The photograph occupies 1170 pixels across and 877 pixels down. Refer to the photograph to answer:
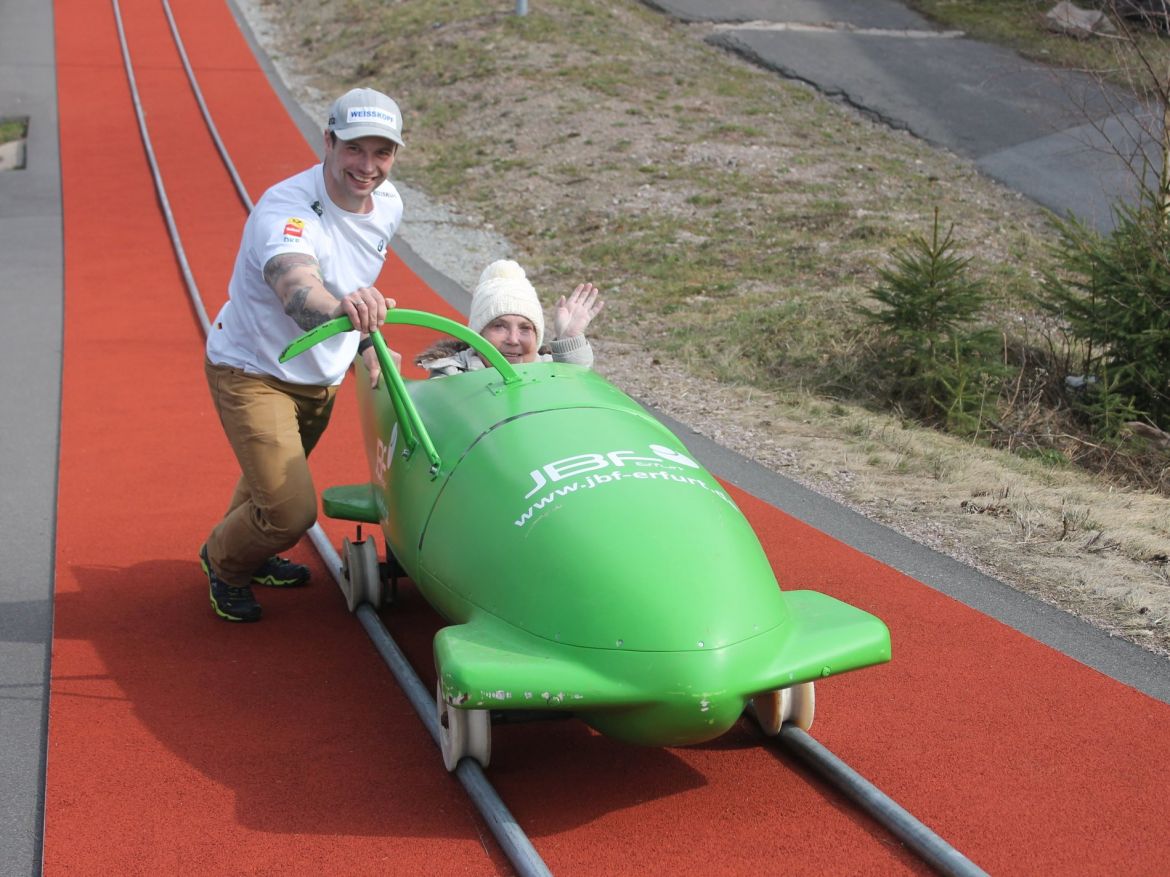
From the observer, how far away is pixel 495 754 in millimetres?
4191

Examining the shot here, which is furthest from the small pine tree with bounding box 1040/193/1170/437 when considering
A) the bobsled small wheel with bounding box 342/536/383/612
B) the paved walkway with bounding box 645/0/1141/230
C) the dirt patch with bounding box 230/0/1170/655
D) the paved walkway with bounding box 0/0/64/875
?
the paved walkway with bounding box 0/0/64/875

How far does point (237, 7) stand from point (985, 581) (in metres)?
23.6

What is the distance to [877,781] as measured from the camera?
399 centimetres

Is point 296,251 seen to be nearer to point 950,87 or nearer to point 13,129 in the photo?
point 13,129

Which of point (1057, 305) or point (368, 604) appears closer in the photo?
point (368, 604)

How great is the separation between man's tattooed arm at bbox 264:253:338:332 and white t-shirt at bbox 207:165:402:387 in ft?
0.14

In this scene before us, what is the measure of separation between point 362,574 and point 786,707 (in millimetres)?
1904

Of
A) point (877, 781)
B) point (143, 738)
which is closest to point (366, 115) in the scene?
point (143, 738)

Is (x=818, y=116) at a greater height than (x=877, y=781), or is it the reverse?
(x=818, y=116)

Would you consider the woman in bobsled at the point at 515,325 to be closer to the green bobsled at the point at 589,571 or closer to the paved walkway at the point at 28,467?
the green bobsled at the point at 589,571

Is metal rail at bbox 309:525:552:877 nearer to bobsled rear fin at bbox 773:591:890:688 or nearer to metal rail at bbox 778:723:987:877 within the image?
bobsled rear fin at bbox 773:591:890:688

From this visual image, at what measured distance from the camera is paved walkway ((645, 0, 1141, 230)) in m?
15.5

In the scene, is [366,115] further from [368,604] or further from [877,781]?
[877,781]

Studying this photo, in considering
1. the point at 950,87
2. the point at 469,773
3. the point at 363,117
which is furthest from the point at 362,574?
the point at 950,87
